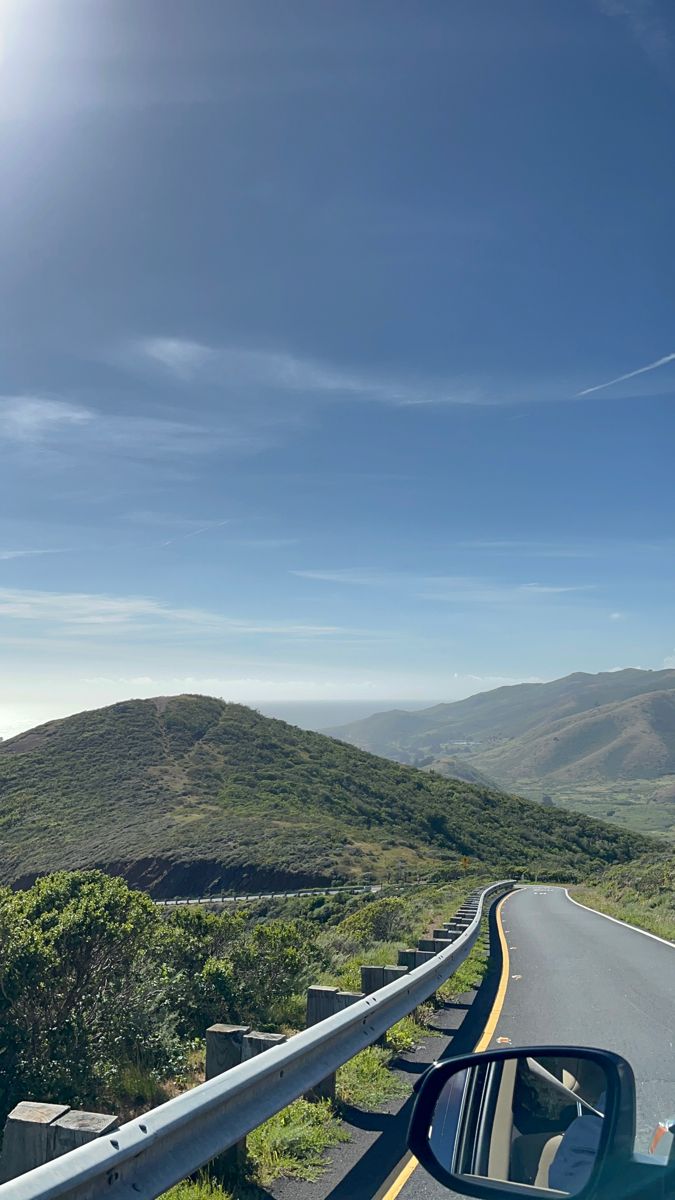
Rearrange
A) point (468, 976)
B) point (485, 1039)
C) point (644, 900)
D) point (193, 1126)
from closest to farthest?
point (193, 1126)
point (485, 1039)
point (468, 976)
point (644, 900)

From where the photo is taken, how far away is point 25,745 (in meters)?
88.1

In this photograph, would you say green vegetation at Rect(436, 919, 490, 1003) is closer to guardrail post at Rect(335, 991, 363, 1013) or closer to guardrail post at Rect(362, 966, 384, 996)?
guardrail post at Rect(362, 966, 384, 996)

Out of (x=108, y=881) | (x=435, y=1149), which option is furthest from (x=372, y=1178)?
(x=108, y=881)

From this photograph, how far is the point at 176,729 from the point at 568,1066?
9435cm

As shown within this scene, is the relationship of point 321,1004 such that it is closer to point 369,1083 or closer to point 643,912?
point 369,1083

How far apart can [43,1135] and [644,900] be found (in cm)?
2953

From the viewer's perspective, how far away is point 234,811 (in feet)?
217

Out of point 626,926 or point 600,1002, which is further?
point 626,926

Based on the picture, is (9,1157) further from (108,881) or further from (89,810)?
(89,810)

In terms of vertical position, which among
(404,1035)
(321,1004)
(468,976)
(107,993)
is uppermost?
(321,1004)

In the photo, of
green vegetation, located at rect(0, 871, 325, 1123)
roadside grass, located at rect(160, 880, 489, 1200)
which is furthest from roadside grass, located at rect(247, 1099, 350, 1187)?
green vegetation, located at rect(0, 871, 325, 1123)

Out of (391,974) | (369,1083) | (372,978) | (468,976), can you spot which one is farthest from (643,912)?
(369,1083)

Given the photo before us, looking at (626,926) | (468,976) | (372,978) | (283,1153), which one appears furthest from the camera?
(626,926)

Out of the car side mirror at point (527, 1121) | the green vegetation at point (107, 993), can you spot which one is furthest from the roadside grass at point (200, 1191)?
the green vegetation at point (107, 993)
